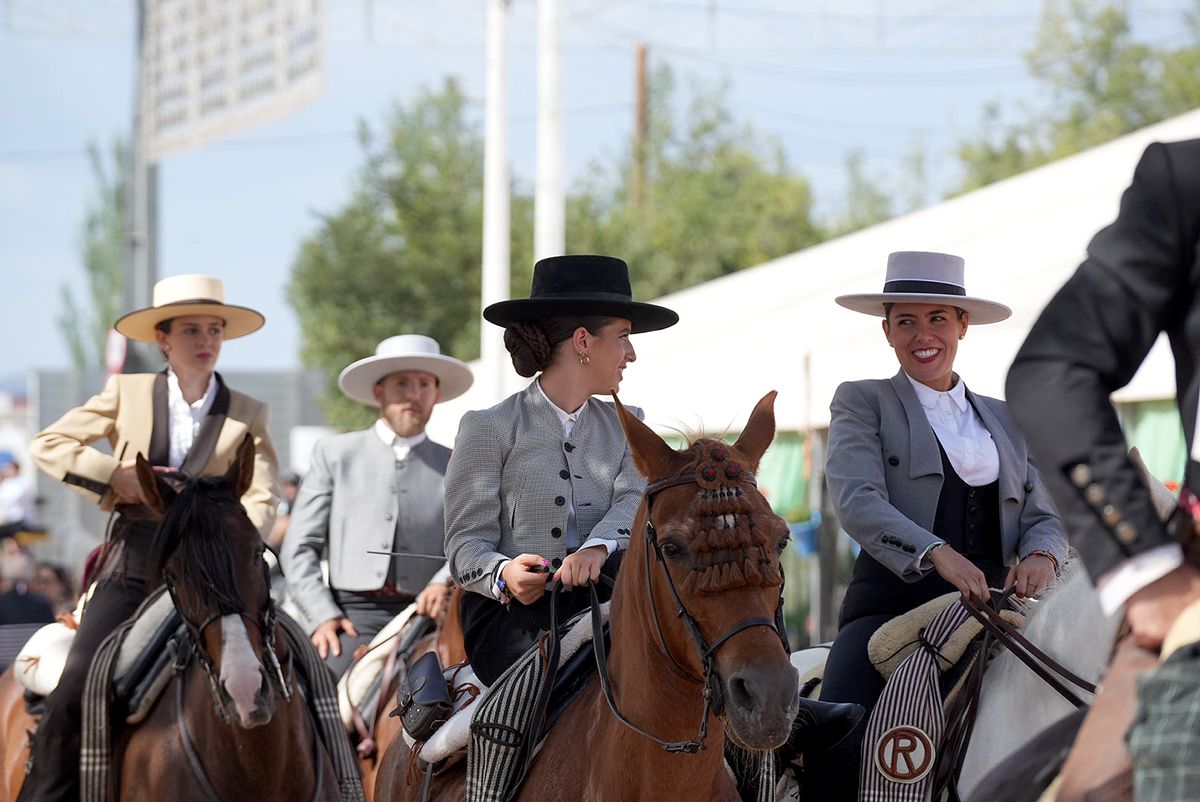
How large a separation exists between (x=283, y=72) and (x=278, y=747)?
16763mm

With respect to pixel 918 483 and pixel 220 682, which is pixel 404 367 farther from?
pixel 918 483

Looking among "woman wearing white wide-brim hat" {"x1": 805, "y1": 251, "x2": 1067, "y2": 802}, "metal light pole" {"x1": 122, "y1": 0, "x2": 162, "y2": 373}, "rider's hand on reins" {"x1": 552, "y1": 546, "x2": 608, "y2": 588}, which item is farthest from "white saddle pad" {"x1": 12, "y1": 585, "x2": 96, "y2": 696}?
"metal light pole" {"x1": 122, "y1": 0, "x2": 162, "y2": 373}

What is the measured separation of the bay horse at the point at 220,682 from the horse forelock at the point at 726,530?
2.40m

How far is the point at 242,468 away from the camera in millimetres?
6402

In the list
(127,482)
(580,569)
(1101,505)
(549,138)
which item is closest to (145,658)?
(127,482)

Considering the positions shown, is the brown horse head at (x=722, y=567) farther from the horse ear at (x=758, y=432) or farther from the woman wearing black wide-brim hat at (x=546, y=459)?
the woman wearing black wide-brim hat at (x=546, y=459)

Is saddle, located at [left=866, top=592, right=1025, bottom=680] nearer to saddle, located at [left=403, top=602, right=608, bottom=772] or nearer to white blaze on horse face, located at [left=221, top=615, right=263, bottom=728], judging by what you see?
saddle, located at [left=403, top=602, right=608, bottom=772]

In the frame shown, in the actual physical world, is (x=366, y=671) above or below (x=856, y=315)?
below

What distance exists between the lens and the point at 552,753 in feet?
15.6

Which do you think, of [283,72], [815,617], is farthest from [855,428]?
[283,72]

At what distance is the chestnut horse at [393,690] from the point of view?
233 inches

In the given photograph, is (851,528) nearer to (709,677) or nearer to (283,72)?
(709,677)

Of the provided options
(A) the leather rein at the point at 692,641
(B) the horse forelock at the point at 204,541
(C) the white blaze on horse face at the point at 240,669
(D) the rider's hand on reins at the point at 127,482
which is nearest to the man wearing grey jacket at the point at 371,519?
(D) the rider's hand on reins at the point at 127,482

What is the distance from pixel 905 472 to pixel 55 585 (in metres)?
12.6
